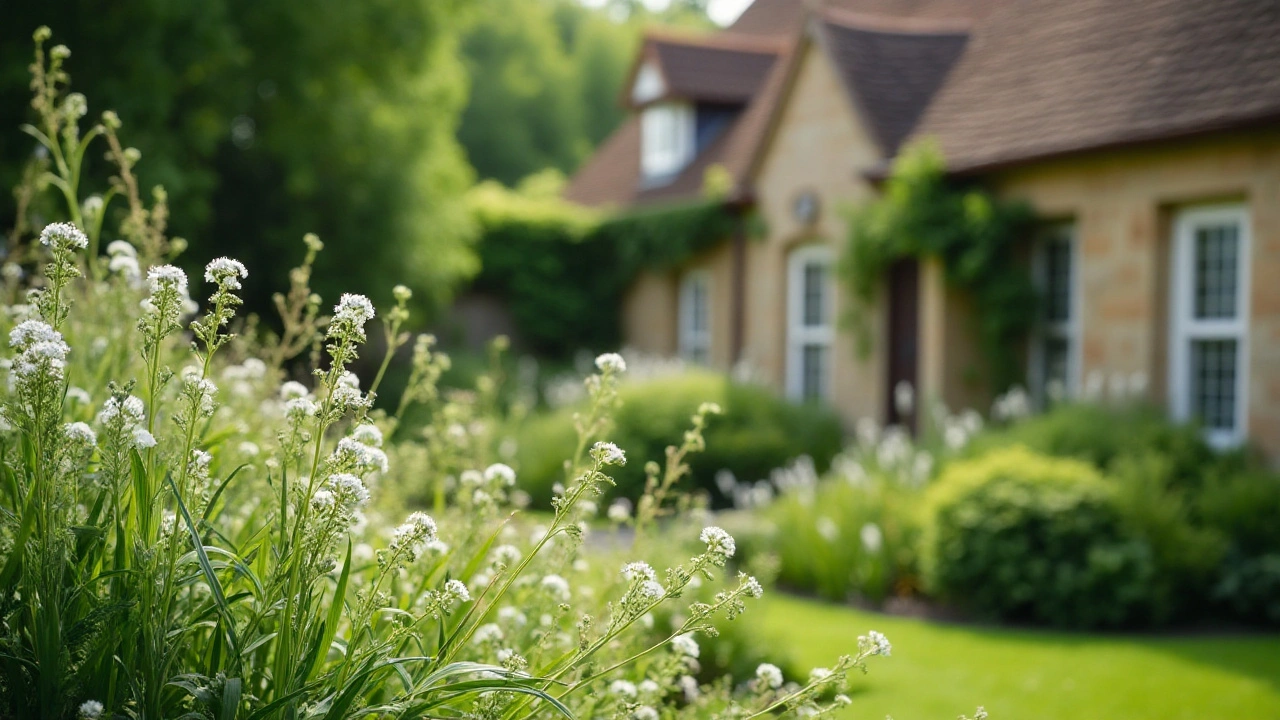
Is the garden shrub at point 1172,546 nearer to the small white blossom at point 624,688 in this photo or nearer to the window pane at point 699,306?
the small white blossom at point 624,688

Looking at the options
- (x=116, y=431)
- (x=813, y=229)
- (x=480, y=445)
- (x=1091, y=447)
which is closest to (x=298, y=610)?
(x=116, y=431)

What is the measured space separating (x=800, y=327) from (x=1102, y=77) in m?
5.31

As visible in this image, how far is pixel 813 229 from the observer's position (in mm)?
13938

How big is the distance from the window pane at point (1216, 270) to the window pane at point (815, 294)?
524 cm

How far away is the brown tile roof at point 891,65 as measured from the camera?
12.7 metres

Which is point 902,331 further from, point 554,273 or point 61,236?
point 61,236

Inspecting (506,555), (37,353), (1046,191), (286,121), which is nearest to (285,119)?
(286,121)

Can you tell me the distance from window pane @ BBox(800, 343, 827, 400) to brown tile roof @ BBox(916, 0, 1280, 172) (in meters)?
3.29

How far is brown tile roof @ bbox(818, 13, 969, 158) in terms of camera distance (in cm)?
1266

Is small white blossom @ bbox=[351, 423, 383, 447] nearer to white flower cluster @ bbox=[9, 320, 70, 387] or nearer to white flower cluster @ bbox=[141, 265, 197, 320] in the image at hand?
white flower cluster @ bbox=[141, 265, 197, 320]

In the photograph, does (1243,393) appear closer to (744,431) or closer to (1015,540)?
(1015,540)

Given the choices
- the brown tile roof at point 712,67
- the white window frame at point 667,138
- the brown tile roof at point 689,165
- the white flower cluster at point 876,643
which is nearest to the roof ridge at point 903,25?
the brown tile roof at point 689,165

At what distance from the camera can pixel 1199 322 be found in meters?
9.57

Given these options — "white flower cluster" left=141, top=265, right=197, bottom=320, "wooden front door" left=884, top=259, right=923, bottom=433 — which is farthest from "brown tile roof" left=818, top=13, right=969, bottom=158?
"white flower cluster" left=141, top=265, right=197, bottom=320
